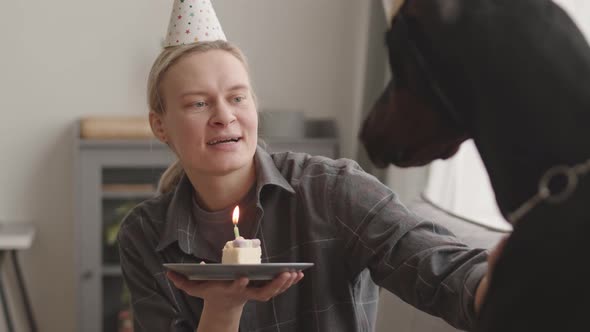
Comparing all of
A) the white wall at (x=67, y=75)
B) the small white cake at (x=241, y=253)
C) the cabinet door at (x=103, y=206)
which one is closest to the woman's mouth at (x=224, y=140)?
the small white cake at (x=241, y=253)

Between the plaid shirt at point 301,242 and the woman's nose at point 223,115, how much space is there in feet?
0.39

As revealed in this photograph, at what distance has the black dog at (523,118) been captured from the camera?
0.75 m

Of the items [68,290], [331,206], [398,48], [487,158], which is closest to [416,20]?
[398,48]

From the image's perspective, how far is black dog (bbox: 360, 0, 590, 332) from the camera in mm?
752

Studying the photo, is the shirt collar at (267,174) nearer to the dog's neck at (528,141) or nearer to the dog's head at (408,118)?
the dog's head at (408,118)

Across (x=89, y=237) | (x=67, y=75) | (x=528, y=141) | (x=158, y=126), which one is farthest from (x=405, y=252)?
(x=67, y=75)

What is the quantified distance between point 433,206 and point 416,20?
1.15 metres

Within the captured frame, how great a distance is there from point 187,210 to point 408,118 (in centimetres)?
77

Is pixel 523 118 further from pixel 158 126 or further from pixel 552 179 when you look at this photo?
pixel 158 126

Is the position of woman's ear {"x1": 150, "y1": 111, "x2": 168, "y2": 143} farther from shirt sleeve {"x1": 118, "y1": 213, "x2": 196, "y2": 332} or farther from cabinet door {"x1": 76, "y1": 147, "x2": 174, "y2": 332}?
cabinet door {"x1": 76, "y1": 147, "x2": 174, "y2": 332}

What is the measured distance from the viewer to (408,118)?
0.89 meters

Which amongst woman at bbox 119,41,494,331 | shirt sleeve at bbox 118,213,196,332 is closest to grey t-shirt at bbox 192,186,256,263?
woman at bbox 119,41,494,331

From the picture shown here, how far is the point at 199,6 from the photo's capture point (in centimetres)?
161

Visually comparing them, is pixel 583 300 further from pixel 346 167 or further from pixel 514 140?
pixel 346 167
